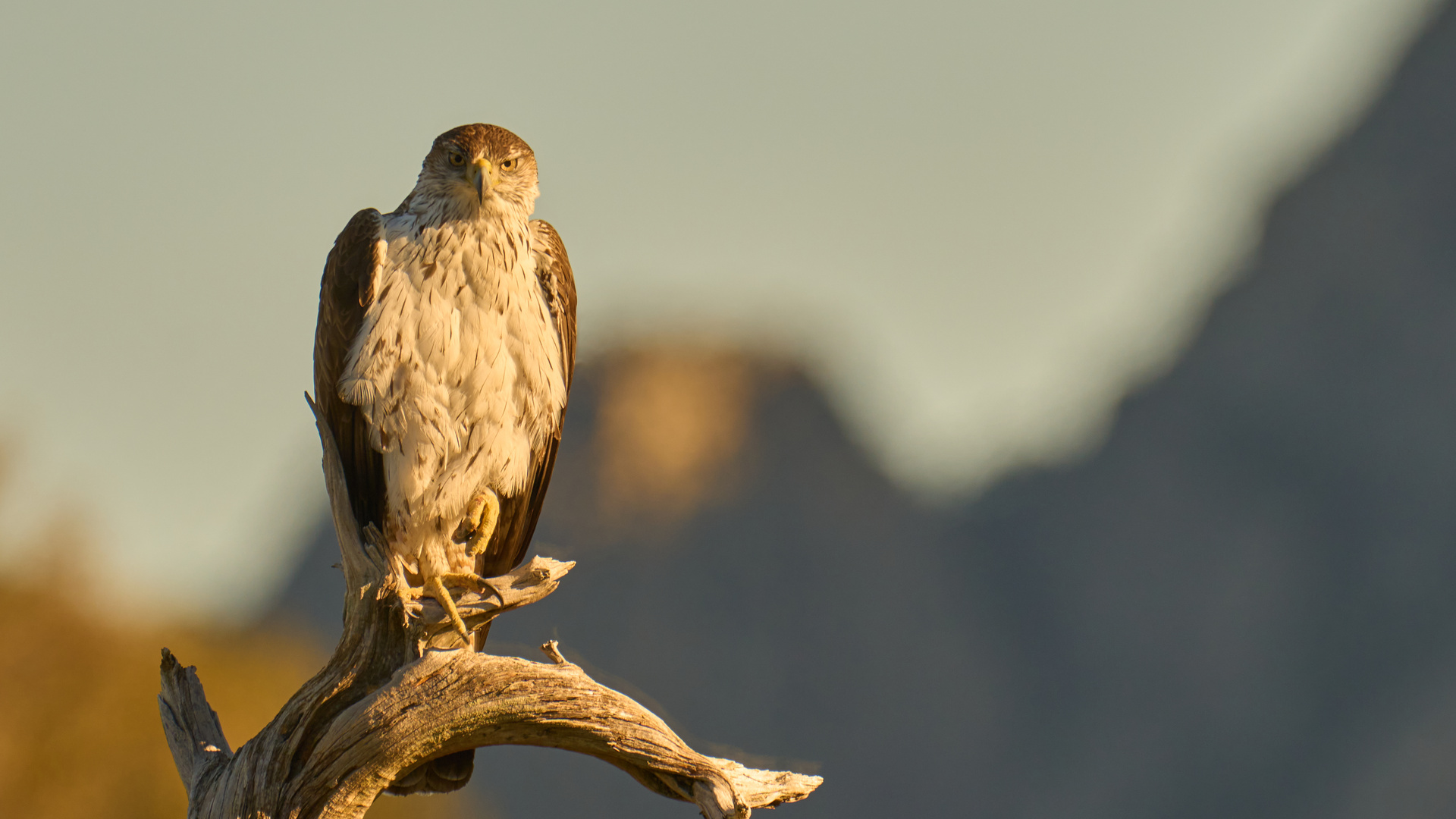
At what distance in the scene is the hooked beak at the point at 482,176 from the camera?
6918 millimetres

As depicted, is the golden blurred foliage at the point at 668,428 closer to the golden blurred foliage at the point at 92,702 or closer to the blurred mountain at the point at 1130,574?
the blurred mountain at the point at 1130,574

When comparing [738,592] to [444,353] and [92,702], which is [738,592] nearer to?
[92,702]

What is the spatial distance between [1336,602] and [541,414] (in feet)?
250

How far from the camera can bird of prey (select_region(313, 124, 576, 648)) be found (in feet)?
22.3

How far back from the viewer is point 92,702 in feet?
66.9

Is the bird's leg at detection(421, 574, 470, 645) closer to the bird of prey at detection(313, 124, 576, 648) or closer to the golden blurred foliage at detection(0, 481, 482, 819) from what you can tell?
the bird of prey at detection(313, 124, 576, 648)

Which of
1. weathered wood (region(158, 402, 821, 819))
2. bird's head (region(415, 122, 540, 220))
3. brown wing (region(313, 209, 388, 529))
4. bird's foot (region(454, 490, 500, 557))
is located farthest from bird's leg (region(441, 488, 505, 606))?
bird's head (region(415, 122, 540, 220))

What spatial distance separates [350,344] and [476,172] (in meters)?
1.05

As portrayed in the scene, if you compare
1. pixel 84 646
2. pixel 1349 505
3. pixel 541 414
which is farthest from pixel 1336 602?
pixel 541 414

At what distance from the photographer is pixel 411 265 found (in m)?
6.86

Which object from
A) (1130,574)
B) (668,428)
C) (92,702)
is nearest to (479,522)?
(92,702)

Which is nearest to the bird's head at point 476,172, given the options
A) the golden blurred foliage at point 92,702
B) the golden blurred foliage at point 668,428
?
the golden blurred foliage at point 92,702

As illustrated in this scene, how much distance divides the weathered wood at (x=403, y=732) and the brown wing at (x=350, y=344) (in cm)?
73

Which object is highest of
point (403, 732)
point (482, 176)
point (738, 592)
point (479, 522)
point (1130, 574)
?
point (482, 176)
